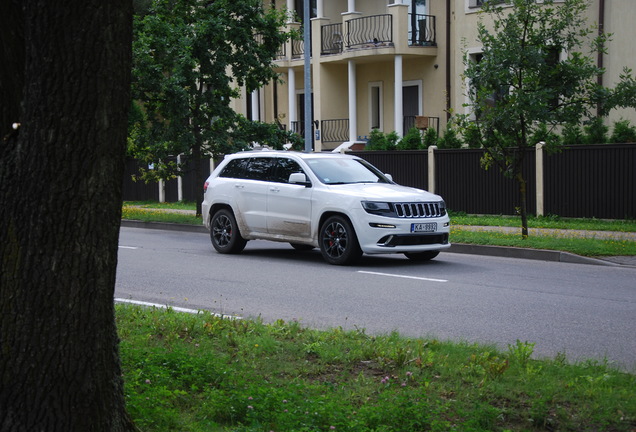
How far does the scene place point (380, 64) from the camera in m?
34.0

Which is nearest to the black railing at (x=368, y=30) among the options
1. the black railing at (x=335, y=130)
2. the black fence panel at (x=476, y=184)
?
the black railing at (x=335, y=130)

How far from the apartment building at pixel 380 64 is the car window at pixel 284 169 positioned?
44.8 feet

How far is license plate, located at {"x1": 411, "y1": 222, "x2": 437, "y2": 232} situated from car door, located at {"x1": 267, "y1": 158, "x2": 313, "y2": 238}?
177cm

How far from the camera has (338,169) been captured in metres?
15.3

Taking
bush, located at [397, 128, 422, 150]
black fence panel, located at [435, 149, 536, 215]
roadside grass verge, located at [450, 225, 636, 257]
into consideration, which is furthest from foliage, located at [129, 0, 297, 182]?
roadside grass verge, located at [450, 225, 636, 257]

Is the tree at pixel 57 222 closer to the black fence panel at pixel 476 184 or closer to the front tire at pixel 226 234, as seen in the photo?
the front tire at pixel 226 234

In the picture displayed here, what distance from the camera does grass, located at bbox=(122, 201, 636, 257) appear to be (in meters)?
15.3

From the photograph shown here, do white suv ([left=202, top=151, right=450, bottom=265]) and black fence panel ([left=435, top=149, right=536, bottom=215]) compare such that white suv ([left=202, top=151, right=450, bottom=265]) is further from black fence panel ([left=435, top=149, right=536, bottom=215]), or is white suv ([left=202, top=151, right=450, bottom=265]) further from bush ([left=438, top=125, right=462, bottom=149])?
bush ([left=438, top=125, right=462, bottom=149])

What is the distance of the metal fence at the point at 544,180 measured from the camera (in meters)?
21.4

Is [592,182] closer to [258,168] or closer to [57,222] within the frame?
[258,168]

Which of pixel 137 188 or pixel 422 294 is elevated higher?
pixel 137 188

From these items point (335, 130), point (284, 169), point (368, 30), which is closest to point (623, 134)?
point (284, 169)

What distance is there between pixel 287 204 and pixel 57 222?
35.3 feet

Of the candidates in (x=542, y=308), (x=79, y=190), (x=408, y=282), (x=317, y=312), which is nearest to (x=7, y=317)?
(x=79, y=190)
